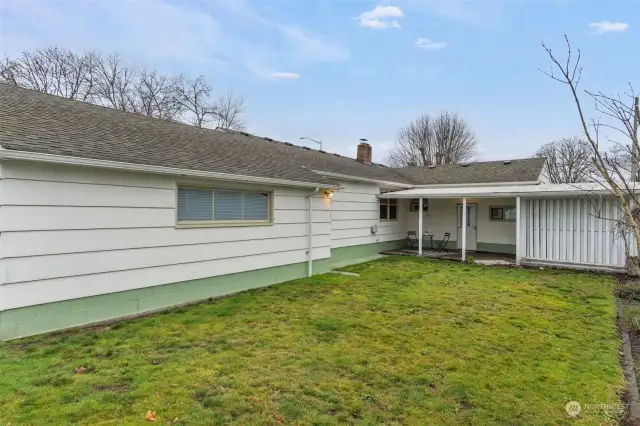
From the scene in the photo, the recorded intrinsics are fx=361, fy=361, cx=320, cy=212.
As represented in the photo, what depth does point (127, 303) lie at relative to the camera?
572 centimetres

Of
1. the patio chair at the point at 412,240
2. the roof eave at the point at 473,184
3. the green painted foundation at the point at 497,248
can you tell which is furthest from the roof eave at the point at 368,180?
the green painted foundation at the point at 497,248

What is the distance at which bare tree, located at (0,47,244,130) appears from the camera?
Result: 18.8m

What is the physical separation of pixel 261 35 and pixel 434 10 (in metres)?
6.72

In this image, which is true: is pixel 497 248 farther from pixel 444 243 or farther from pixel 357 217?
pixel 357 217

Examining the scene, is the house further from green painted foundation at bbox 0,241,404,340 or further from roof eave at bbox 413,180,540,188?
roof eave at bbox 413,180,540,188

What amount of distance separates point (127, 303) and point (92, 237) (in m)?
1.19

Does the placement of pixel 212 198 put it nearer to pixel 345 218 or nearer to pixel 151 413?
pixel 151 413

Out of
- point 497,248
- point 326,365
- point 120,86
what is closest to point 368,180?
point 497,248

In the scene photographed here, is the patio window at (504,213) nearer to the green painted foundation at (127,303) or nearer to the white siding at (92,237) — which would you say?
the green painted foundation at (127,303)

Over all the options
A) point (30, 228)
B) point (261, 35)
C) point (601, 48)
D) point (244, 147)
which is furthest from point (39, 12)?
point (601, 48)

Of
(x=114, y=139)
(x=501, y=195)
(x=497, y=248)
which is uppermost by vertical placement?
(x=114, y=139)

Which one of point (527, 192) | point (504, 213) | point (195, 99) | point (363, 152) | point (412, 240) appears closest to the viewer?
point (527, 192)

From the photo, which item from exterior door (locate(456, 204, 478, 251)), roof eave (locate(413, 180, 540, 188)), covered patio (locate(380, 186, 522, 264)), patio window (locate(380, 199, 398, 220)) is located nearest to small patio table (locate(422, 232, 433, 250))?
covered patio (locate(380, 186, 522, 264))

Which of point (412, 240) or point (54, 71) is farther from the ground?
point (54, 71)
